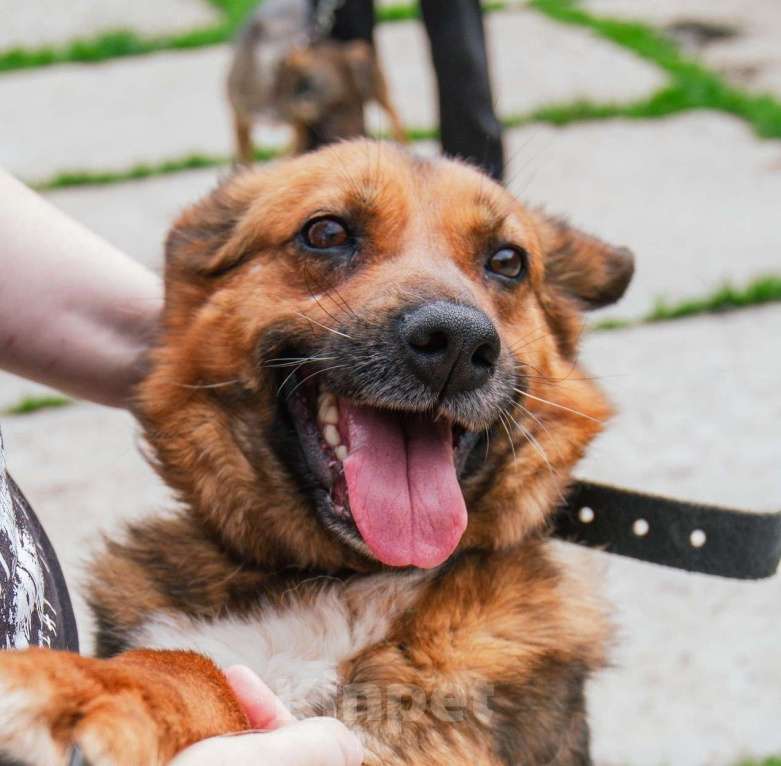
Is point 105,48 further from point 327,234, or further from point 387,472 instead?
point 387,472

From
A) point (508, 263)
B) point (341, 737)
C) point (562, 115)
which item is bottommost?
point (562, 115)

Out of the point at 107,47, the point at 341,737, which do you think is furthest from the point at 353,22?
the point at 341,737

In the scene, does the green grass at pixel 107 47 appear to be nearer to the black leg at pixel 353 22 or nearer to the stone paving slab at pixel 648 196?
the black leg at pixel 353 22

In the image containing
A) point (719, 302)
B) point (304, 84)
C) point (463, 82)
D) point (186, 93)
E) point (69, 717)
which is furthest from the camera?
point (186, 93)

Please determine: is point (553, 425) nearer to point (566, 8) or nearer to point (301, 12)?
point (301, 12)

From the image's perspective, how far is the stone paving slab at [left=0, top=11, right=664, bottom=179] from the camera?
27.8 feet

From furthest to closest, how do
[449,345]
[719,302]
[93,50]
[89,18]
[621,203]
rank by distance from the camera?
[89,18], [93,50], [621,203], [719,302], [449,345]

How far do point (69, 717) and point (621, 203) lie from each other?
19.6ft

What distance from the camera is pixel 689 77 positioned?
8.60m

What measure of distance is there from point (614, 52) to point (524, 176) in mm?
2932

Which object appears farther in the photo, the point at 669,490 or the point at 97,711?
the point at 669,490

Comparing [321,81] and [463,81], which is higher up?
[463,81]

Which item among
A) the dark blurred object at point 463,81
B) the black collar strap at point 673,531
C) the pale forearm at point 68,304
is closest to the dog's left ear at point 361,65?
the dark blurred object at point 463,81

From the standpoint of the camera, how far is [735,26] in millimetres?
9961
